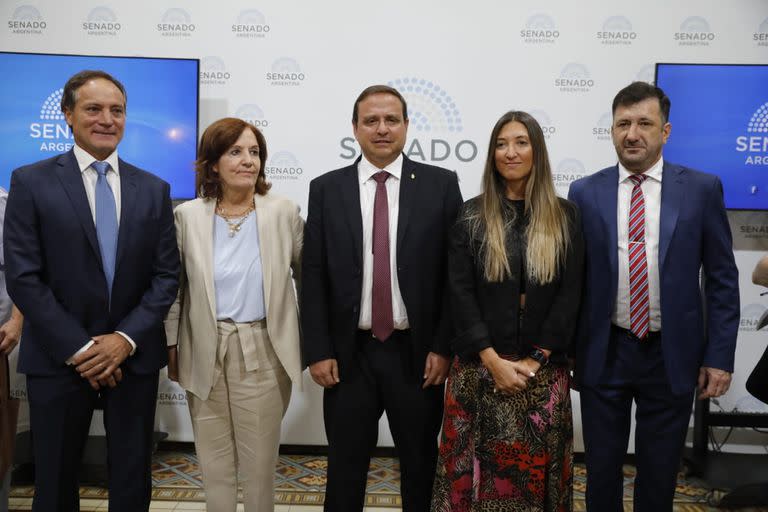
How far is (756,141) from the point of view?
3.39m

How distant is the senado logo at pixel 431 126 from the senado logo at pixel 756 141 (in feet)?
4.85

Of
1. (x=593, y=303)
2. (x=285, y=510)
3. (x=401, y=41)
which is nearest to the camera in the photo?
(x=593, y=303)

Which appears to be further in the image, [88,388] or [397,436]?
[397,436]

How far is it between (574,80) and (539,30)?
357mm

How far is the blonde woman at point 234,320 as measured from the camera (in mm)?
2246

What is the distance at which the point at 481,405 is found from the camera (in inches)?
82.2

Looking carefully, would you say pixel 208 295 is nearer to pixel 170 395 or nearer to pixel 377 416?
pixel 377 416

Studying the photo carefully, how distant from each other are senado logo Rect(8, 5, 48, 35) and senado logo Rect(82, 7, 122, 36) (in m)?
0.26

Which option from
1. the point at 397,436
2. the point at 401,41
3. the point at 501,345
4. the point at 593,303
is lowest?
the point at 397,436

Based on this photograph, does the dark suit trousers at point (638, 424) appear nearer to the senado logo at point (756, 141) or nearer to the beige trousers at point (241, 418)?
the beige trousers at point (241, 418)

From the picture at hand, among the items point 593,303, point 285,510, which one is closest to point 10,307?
point 285,510

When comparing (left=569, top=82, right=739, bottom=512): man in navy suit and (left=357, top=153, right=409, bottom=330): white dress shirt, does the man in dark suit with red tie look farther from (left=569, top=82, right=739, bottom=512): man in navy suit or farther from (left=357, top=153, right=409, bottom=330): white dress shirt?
(left=569, top=82, right=739, bottom=512): man in navy suit

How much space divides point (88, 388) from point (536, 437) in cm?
154

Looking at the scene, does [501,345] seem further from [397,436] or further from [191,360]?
[191,360]
